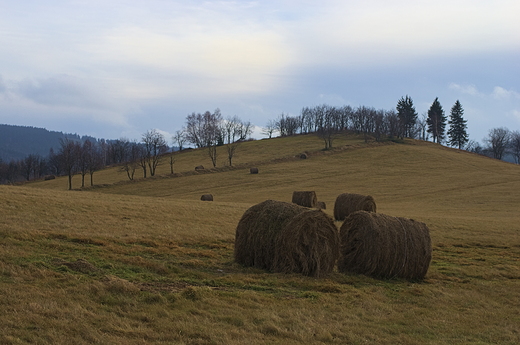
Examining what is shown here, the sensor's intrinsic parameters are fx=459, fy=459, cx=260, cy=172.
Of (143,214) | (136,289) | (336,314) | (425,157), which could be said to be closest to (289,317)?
(336,314)

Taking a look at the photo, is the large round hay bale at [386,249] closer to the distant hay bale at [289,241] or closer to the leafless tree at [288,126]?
the distant hay bale at [289,241]

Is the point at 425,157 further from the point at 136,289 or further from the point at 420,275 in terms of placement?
the point at 136,289

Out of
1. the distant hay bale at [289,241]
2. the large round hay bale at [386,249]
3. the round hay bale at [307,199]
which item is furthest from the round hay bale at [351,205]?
the distant hay bale at [289,241]

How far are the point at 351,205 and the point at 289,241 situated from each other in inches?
644

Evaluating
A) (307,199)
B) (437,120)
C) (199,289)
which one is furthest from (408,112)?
(199,289)

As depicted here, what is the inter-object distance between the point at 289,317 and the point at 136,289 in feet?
9.26

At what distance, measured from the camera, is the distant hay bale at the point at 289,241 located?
11.5 meters

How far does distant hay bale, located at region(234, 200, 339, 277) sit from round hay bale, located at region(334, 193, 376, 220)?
50.0 feet

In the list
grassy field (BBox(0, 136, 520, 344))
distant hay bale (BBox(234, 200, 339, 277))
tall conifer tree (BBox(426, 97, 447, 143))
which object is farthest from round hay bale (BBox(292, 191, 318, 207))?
tall conifer tree (BBox(426, 97, 447, 143))

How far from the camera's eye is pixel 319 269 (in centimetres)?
1156

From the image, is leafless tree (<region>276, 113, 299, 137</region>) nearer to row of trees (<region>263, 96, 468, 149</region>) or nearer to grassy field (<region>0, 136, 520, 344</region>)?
row of trees (<region>263, 96, 468, 149</region>)

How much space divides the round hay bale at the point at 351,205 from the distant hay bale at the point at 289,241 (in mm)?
15230

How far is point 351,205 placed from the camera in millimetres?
27141

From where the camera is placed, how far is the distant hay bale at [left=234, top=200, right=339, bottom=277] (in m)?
11.5
